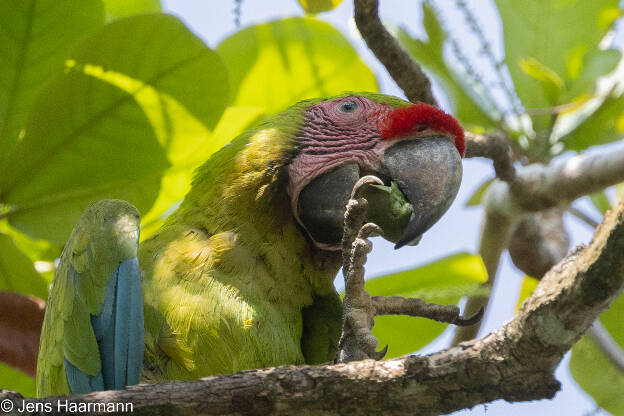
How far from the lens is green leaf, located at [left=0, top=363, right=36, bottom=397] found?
2.63 metres

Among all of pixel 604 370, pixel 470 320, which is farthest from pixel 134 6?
pixel 604 370

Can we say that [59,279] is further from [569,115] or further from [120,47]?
[569,115]

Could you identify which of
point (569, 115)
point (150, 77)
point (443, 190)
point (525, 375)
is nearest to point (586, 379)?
point (569, 115)

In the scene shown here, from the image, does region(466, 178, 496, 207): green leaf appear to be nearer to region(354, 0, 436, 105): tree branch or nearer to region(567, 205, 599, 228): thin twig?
region(567, 205, 599, 228): thin twig

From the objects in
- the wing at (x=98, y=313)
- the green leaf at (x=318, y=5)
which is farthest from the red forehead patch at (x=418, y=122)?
the wing at (x=98, y=313)

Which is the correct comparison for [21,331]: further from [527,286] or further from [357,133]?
[527,286]

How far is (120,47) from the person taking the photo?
91.3 inches

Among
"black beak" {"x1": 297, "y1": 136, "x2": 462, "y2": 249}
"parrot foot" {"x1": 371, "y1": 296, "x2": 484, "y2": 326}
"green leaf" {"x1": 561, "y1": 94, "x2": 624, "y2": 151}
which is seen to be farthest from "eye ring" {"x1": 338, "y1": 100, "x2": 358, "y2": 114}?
"green leaf" {"x1": 561, "y1": 94, "x2": 624, "y2": 151}

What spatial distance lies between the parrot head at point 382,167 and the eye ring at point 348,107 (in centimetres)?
2

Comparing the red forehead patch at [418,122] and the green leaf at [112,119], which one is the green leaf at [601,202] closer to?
the red forehead patch at [418,122]

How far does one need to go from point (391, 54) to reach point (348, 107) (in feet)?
0.77

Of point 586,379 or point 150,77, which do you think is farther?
point 586,379

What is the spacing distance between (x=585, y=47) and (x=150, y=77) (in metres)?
2.03

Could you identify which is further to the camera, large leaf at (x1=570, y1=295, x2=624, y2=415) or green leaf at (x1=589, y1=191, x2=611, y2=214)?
green leaf at (x1=589, y1=191, x2=611, y2=214)
